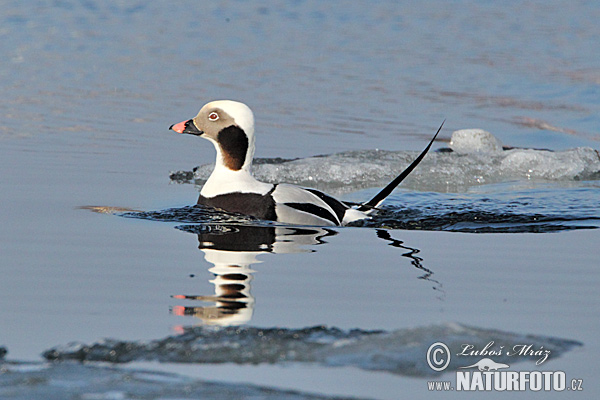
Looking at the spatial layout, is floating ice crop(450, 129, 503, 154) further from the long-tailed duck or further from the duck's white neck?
the duck's white neck

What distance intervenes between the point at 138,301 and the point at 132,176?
397cm

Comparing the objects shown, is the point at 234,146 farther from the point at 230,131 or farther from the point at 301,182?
the point at 301,182

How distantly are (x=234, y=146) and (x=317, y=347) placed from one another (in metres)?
3.46

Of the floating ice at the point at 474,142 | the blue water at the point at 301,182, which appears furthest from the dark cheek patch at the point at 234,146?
the floating ice at the point at 474,142

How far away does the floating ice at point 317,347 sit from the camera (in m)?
3.68

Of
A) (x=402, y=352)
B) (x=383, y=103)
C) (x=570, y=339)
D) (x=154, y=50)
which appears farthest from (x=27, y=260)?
(x=154, y=50)

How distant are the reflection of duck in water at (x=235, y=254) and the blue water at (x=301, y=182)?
31mm

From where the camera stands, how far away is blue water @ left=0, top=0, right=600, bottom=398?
4.16 m

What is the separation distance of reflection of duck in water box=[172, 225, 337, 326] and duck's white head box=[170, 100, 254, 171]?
27.9 inches

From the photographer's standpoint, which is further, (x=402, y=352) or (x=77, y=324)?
(x=77, y=324)

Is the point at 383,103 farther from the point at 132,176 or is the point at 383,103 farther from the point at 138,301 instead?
the point at 138,301

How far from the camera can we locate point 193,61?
16.3m

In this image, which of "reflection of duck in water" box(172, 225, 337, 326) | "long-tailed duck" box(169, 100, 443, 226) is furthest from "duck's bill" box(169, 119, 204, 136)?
"reflection of duck in water" box(172, 225, 337, 326)

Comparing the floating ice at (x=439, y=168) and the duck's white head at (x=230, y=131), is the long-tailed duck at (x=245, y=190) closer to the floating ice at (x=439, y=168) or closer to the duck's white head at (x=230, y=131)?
the duck's white head at (x=230, y=131)
